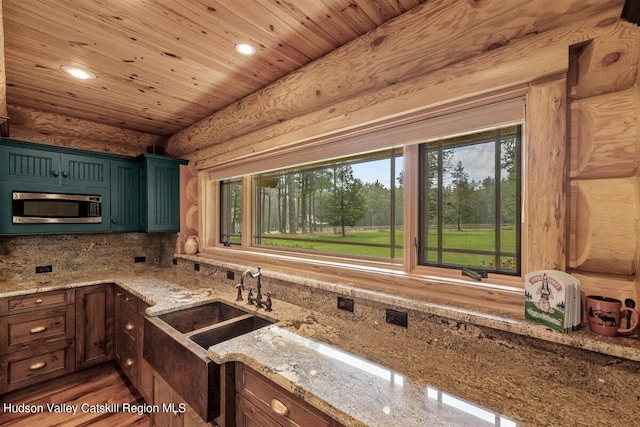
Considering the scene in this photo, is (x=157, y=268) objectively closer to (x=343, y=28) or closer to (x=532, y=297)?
(x=343, y=28)

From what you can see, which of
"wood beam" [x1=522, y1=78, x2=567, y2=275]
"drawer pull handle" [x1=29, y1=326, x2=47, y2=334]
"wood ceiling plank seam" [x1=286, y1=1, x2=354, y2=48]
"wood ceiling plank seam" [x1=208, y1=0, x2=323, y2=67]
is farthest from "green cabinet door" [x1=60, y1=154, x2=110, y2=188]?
"wood beam" [x1=522, y1=78, x2=567, y2=275]

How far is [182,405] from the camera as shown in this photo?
149cm

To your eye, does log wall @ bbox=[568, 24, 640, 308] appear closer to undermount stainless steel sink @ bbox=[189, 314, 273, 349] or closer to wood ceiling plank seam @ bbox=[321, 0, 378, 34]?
wood ceiling plank seam @ bbox=[321, 0, 378, 34]

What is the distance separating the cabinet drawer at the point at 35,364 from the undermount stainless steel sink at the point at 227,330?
1.83 meters

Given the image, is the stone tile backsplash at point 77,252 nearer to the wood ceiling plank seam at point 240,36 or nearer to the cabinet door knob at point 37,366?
the cabinet door knob at point 37,366

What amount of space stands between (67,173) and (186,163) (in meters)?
1.07

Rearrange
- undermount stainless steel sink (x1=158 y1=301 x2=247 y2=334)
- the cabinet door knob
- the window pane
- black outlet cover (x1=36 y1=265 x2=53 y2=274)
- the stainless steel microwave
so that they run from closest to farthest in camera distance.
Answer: undermount stainless steel sink (x1=158 y1=301 x2=247 y2=334) < the cabinet door knob < the stainless steel microwave < black outlet cover (x1=36 y1=265 x2=53 y2=274) < the window pane

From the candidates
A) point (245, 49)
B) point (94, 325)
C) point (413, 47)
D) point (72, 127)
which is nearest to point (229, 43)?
point (245, 49)

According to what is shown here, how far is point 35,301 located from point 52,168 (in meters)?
1.20

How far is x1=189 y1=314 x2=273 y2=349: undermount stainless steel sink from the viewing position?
1.62m

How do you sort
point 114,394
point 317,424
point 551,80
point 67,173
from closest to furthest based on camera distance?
point 317,424, point 551,80, point 114,394, point 67,173

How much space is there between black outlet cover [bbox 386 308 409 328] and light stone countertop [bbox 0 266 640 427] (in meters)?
0.06

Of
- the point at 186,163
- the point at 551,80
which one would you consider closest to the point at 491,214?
the point at 551,80

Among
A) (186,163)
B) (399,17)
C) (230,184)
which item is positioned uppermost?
(399,17)
